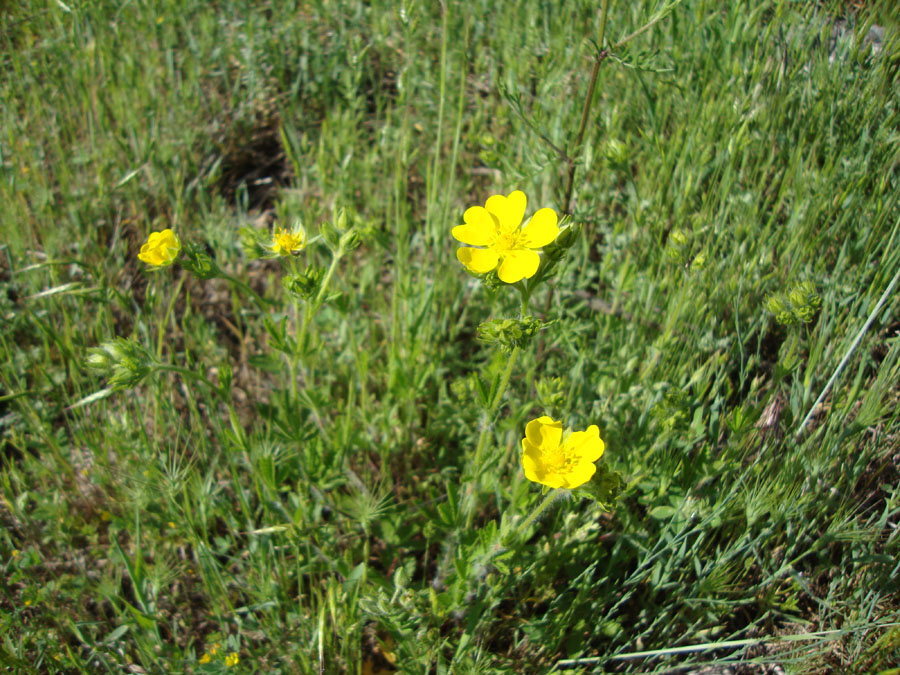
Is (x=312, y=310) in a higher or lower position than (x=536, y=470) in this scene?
higher

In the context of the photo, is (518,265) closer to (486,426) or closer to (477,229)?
(477,229)

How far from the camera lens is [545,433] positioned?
1765mm

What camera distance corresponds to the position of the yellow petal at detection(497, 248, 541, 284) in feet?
5.31

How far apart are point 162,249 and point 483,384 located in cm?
114

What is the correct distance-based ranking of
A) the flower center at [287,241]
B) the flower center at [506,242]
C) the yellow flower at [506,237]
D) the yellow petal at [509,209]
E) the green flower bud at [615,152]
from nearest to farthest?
the yellow flower at [506,237] → the flower center at [506,242] → the yellow petal at [509,209] → the flower center at [287,241] → the green flower bud at [615,152]

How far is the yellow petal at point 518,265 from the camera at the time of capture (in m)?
1.62

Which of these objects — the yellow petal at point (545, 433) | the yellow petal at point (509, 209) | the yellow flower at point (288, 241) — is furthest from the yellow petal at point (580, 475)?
the yellow flower at point (288, 241)

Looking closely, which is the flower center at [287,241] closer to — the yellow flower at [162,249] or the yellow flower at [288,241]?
the yellow flower at [288,241]

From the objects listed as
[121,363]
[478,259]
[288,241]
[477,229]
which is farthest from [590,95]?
[121,363]

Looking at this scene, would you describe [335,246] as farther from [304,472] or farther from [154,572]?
[154,572]

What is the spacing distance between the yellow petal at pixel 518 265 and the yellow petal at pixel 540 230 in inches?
1.4

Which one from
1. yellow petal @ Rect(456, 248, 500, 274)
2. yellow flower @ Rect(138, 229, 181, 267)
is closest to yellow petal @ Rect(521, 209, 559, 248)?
yellow petal @ Rect(456, 248, 500, 274)

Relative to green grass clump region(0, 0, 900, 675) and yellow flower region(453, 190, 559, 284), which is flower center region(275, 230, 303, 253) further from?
yellow flower region(453, 190, 559, 284)

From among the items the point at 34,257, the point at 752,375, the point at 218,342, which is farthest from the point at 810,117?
the point at 34,257
